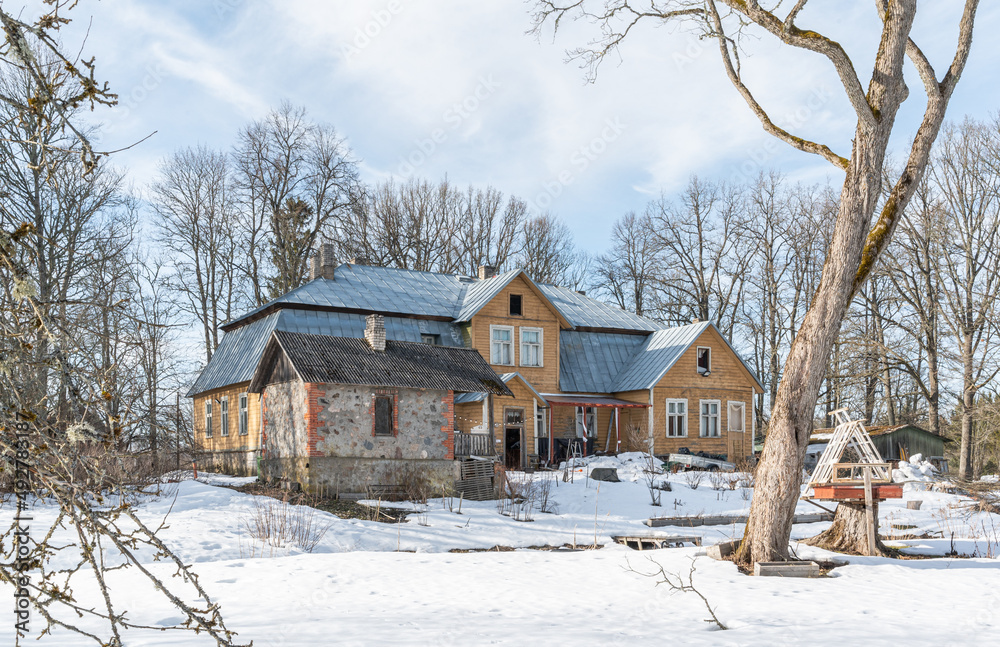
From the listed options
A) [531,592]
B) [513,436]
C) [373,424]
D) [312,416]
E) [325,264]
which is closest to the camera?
[531,592]

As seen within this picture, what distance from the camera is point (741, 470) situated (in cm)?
2633

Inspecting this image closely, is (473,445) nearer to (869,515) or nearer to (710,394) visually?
(869,515)

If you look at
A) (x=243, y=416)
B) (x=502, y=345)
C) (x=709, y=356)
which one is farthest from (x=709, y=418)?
(x=243, y=416)

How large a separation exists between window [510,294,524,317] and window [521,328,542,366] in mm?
621

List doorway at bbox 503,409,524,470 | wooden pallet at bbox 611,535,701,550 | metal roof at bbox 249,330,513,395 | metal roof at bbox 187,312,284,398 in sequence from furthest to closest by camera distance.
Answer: doorway at bbox 503,409,524,470
metal roof at bbox 187,312,284,398
metal roof at bbox 249,330,513,395
wooden pallet at bbox 611,535,701,550

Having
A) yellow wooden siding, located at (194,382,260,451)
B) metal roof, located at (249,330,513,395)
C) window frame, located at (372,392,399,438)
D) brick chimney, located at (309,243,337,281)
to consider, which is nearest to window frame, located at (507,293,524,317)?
metal roof, located at (249,330,513,395)

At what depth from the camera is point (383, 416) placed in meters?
20.2

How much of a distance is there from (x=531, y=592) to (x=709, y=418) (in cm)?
2277

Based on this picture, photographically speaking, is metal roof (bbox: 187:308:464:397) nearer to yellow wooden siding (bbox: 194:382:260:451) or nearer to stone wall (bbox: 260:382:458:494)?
yellow wooden siding (bbox: 194:382:260:451)

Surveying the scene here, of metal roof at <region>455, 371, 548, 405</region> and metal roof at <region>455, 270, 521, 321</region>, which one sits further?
metal roof at <region>455, 270, 521, 321</region>

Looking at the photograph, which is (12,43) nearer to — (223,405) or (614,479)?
(614,479)

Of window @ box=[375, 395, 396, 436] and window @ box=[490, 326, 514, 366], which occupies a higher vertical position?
window @ box=[490, 326, 514, 366]

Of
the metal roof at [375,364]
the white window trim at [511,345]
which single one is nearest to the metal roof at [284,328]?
the white window trim at [511,345]

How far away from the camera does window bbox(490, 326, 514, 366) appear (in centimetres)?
2867
